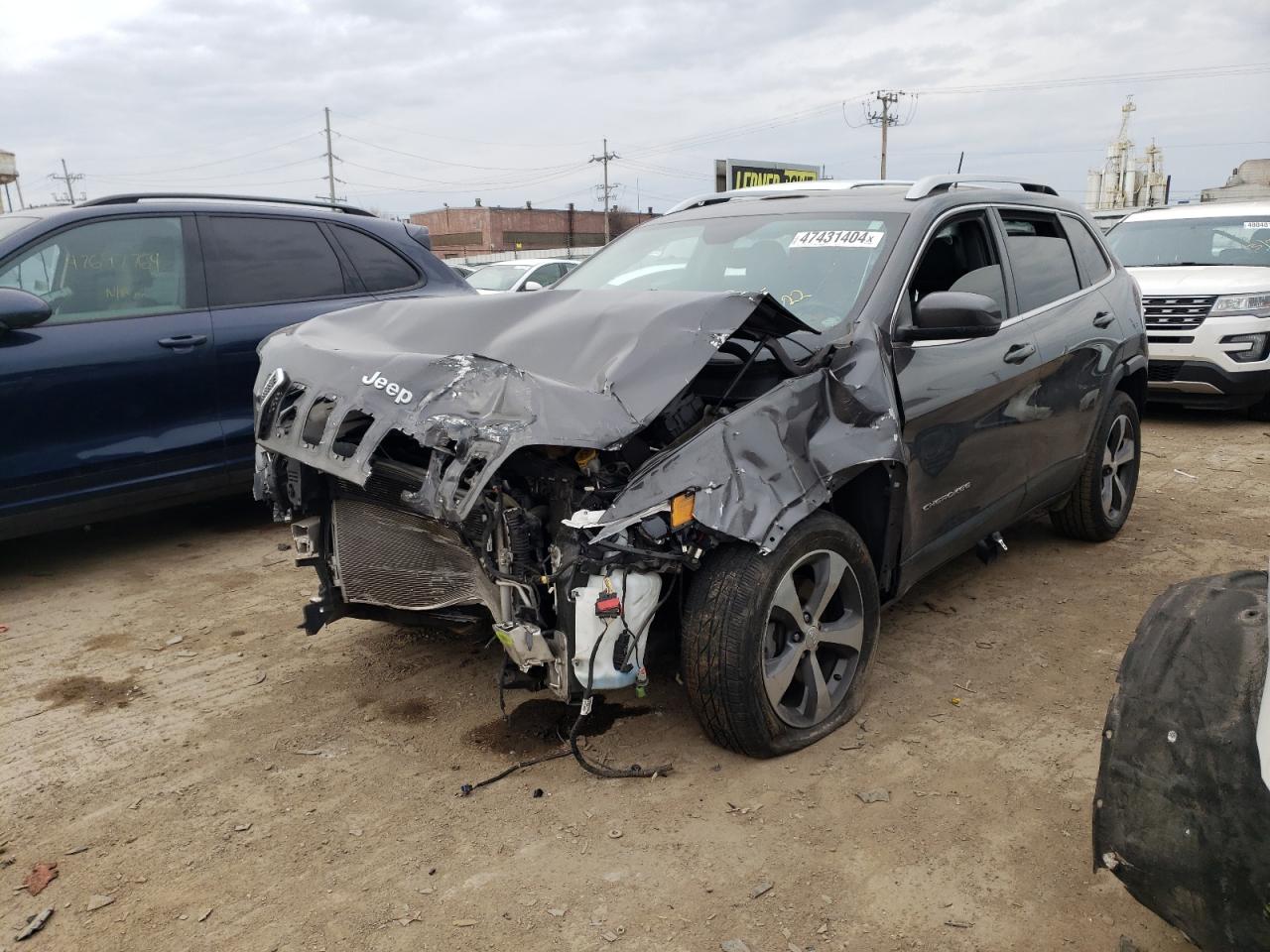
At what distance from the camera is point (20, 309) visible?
4.20 m

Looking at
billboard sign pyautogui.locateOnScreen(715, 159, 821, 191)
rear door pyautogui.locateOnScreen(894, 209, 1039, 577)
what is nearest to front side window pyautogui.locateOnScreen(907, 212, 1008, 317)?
rear door pyautogui.locateOnScreen(894, 209, 1039, 577)

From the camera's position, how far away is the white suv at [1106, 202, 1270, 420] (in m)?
8.34

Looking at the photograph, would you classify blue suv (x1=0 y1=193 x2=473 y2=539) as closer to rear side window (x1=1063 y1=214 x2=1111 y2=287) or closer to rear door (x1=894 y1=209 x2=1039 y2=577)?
rear door (x1=894 y1=209 x2=1039 y2=577)

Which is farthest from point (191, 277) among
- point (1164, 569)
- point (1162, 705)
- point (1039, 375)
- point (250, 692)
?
point (1164, 569)

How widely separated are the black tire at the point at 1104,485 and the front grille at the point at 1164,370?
13.3ft

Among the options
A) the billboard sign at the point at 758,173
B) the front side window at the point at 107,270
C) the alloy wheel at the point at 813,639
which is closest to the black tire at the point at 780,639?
the alloy wheel at the point at 813,639

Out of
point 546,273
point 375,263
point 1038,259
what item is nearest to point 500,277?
point 546,273

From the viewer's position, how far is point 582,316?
9.88ft

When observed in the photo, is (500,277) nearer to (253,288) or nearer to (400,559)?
(253,288)

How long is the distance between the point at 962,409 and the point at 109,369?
391 centimetres

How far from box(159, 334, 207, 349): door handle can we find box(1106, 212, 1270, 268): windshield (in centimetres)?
881

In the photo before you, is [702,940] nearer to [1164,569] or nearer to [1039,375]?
[1039,375]

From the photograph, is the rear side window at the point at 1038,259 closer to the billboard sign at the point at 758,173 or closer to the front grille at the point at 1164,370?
the front grille at the point at 1164,370

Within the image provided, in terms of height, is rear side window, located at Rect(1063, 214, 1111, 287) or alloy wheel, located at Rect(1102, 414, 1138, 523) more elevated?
rear side window, located at Rect(1063, 214, 1111, 287)
